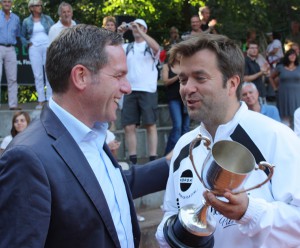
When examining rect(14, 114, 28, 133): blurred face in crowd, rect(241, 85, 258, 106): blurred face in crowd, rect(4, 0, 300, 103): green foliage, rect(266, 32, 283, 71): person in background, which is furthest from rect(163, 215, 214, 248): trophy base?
rect(4, 0, 300, 103): green foliage

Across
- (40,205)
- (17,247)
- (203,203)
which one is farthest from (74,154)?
(203,203)

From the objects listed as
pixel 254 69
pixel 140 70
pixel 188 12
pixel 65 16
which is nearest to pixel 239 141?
pixel 140 70

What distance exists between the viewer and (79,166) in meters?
2.47

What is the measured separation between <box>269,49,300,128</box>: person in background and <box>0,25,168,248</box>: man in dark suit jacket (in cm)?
798

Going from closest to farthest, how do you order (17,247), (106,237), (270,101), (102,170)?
1. (17,247)
2. (106,237)
3. (102,170)
4. (270,101)

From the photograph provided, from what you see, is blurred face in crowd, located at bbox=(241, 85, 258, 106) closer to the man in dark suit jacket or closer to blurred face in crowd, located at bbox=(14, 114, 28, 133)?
blurred face in crowd, located at bbox=(14, 114, 28, 133)

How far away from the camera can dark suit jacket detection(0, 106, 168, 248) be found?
7.34ft

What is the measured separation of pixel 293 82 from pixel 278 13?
19.8 feet

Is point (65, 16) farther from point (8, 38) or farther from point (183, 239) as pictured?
point (183, 239)

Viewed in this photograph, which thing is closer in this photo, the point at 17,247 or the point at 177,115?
the point at 17,247

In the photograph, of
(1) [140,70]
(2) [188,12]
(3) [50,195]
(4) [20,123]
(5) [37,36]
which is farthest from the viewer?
(2) [188,12]

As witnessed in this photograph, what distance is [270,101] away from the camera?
12.1 m

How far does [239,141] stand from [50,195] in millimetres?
1016

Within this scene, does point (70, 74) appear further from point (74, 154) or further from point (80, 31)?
point (74, 154)
